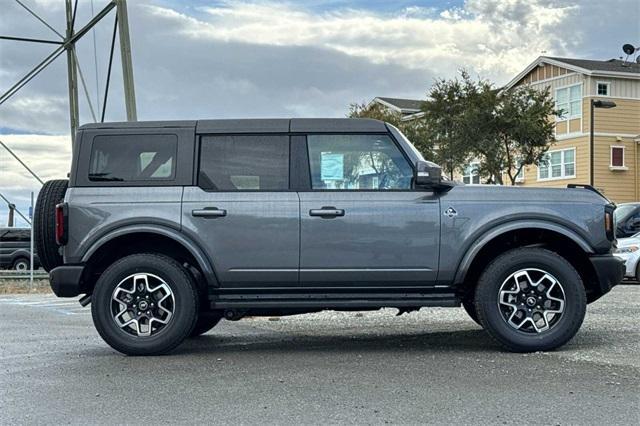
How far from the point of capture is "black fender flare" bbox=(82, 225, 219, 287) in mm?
6625

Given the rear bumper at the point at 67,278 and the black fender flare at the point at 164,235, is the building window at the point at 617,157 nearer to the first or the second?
the black fender flare at the point at 164,235

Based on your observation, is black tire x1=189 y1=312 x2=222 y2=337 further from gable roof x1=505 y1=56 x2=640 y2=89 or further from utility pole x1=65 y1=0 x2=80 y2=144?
gable roof x1=505 y1=56 x2=640 y2=89

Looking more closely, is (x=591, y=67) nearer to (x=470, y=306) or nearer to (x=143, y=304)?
(x=470, y=306)

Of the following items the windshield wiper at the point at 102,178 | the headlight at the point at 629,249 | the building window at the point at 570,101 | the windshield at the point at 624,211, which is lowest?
the headlight at the point at 629,249

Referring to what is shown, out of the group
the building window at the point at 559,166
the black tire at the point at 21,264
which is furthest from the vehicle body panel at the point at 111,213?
the building window at the point at 559,166

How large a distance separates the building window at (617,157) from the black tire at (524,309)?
31267mm

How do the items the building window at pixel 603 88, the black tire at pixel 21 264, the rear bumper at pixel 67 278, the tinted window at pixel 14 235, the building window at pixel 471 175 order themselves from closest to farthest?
the rear bumper at pixel 67 278 → the black tire at pixel 21 264 → the tinted window at pixel 14 235 → the building window at pixel 471 175 → the building window at pixel 603 88

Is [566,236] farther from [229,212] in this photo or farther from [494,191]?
[229,212]

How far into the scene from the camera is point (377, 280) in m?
6.62

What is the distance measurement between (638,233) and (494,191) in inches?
423

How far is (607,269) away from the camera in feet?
21.9

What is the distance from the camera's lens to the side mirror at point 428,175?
6.53m

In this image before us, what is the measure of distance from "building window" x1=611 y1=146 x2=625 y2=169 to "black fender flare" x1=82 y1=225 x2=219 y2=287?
32.5 metres

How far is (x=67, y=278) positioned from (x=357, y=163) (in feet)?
8.94
